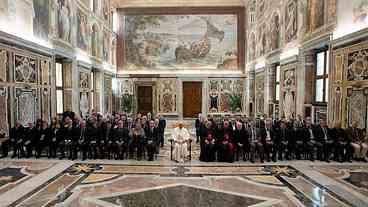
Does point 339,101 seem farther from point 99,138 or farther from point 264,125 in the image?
point 99,138

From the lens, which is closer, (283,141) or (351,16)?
(351,16)

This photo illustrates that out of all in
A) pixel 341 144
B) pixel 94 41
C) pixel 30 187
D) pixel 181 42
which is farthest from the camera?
pixel 181 42

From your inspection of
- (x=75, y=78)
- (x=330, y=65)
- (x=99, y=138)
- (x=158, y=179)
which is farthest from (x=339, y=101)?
(x=75, y=78)

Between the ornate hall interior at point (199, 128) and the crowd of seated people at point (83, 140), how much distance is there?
0.14 feet

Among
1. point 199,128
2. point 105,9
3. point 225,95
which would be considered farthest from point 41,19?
point 225,95

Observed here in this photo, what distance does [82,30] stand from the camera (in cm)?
1734

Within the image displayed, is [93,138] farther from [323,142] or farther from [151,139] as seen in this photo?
[323,142]

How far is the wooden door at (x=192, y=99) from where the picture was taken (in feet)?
86.4

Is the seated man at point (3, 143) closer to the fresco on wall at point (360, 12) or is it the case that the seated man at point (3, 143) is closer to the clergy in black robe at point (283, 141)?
the clergy in black robe at point (283, 141)


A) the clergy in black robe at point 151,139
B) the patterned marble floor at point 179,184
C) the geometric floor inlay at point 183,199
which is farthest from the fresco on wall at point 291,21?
the geometric floor inlay at point 183,199

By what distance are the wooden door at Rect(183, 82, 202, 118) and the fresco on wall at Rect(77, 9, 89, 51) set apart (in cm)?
1063

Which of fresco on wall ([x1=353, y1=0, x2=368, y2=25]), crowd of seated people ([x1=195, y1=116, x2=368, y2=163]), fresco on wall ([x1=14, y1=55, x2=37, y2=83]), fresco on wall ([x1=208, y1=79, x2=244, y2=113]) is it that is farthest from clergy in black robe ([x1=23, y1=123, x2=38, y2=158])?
fresco on wall ([x1=208, y1=79, x2=244, y2=113])

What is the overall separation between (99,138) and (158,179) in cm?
368

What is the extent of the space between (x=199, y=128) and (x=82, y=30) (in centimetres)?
947
